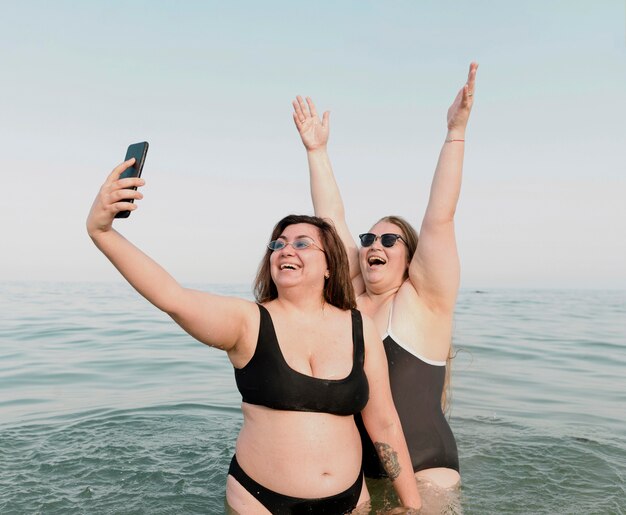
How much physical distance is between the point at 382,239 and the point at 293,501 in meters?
2.09

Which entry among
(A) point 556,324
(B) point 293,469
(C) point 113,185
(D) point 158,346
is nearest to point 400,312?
(B) point 293,469

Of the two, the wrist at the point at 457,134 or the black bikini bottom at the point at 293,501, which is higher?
the wrist at the point at 457,134

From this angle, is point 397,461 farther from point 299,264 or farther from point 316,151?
point 316,151

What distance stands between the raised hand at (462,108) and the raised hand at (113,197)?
2.35m

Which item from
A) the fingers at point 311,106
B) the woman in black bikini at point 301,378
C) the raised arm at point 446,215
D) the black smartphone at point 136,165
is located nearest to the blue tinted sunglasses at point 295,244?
the woman in black bikini at point 301,378

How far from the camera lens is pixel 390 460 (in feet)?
12.7

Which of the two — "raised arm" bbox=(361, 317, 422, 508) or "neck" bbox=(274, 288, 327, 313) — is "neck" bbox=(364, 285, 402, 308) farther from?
"neck" bbox=(274, 288, 327, 313)

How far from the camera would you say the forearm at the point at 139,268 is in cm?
293

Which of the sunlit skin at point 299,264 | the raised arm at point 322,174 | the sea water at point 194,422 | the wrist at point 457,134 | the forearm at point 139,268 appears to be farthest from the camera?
the raised arm at point 322,174

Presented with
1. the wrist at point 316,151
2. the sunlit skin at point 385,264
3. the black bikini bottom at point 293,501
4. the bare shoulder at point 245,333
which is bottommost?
the black bikini bottom at point 293,501

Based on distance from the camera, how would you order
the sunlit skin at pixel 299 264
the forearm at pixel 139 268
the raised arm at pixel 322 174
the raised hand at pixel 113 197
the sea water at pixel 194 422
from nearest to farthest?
the raised hand at pixel 113 197 < the forearm at pixel 139 268 < the sunlit skin at pixel 299 264 < the sea water at pixel 194 422 < the raised arm at pixel 322 174

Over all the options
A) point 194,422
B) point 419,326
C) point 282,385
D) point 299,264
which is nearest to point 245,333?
point 282,385

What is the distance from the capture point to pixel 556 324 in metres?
17.2

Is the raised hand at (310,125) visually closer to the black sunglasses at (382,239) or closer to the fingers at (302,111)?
the fingers at (302,111)
